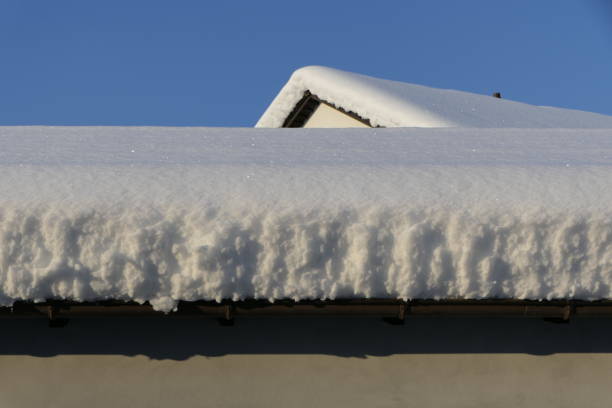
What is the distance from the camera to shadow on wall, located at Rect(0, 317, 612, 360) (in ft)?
9.14

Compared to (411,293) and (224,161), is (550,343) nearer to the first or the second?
(411,293)

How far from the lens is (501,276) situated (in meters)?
2.39

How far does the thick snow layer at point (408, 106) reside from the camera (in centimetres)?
755

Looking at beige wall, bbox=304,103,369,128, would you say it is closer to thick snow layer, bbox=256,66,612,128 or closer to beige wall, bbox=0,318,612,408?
thick snow layer, bbox=256,66,612,128

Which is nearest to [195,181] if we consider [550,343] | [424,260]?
[424,260]

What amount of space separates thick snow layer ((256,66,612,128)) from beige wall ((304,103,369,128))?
10.4 inches

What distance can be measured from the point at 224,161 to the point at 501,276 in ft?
4.58

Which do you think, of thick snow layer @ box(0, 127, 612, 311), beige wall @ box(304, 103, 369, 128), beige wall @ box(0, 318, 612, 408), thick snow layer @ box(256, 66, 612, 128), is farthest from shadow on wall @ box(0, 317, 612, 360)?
beige wall @ box(304, 103, 369, 128)

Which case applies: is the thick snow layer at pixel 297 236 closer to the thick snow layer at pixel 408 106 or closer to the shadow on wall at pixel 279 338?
the shadow on wall at pixel 279 338

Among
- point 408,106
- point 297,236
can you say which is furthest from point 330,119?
point 297,236

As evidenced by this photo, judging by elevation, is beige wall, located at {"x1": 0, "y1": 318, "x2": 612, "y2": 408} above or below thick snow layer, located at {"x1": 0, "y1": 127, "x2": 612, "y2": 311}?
below

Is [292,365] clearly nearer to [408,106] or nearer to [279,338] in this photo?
[279,338]

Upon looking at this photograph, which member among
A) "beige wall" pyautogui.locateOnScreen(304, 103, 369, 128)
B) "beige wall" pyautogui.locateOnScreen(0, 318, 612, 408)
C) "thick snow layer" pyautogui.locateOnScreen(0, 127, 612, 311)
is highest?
"beige wall" pyautogui.locateOnScreen(304, 103, 369, 128)

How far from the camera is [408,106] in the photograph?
7.67 m
